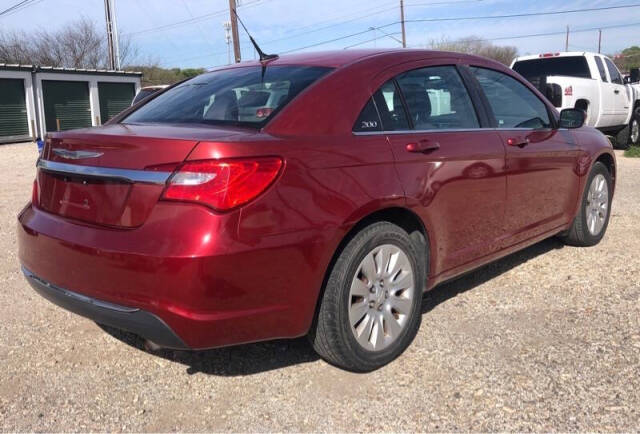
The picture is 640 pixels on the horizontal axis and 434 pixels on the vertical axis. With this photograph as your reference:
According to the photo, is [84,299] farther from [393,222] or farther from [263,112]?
[393,222]

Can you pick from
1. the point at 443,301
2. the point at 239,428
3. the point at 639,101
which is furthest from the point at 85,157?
the point at 639,101

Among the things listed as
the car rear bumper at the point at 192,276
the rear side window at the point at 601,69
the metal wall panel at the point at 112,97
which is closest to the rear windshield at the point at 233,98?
the car rear bumper at the point at 192,276

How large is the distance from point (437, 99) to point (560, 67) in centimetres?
911

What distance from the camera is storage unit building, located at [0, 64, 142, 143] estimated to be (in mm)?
23750

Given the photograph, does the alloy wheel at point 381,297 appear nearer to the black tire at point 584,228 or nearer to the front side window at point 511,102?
the front side window at point 511,102

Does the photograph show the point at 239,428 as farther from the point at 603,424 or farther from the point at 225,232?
the point at 603,424

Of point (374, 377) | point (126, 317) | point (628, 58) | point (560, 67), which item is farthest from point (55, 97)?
point (628, 58)

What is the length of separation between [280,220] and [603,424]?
1636mm

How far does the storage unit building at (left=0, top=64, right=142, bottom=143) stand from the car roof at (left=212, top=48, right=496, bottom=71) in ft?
76.9

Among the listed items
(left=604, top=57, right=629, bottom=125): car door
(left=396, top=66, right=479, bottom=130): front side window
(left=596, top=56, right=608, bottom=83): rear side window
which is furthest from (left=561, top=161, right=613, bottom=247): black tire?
(left=604, top=57, right=629, bottom=125): car door

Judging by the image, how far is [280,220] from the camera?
2.46 meters

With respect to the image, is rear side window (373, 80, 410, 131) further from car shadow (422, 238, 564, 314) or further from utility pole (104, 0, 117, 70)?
utility pole (104, 0, 117, 70)

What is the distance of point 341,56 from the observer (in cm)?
336

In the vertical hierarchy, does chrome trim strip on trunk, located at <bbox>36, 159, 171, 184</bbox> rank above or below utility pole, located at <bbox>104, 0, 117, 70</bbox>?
below
